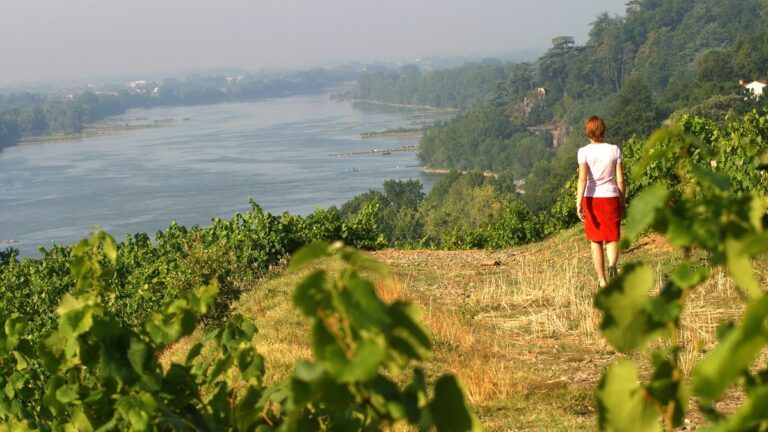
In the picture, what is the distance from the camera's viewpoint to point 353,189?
6322 cm

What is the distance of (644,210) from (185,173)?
7180 centimetres

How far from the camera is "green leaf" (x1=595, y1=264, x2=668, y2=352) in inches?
43.3

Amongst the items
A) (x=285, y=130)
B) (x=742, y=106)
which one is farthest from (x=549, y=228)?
(x=285, y=130)

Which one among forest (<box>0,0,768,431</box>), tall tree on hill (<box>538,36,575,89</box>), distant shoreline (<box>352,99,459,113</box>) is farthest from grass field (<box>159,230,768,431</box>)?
distant shoreline (<box>352,99,459,113</box>)

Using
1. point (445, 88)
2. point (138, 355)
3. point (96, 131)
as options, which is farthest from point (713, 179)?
point (445, 88)

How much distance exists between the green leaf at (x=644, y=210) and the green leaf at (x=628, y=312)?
0.04 meters

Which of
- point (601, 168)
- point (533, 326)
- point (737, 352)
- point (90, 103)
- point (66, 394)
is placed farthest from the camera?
point (90, 103)

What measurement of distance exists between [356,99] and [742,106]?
121m

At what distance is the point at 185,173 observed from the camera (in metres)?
71.2

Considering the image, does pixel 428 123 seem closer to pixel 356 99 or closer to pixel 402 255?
pixel 356 99

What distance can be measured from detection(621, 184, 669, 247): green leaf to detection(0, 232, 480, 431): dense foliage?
252mm

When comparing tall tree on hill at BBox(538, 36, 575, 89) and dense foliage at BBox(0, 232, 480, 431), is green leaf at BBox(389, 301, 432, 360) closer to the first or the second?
dense foliage at BBox(0, 232, 480, 431)

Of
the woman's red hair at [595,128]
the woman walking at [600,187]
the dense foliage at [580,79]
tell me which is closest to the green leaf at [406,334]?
the woman walking at [600,187]

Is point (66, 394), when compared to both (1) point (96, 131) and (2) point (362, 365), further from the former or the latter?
(1) point (96, 131)
